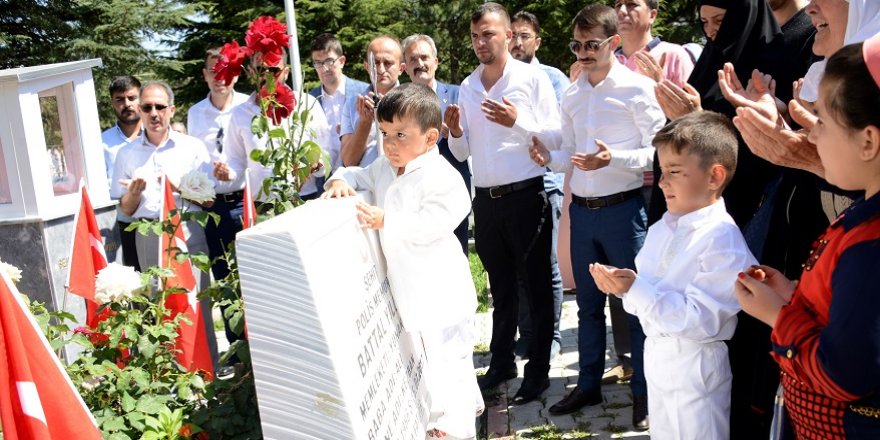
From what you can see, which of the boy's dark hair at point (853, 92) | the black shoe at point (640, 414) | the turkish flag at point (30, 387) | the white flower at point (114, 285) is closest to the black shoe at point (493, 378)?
the black shoe at point (640, 414)

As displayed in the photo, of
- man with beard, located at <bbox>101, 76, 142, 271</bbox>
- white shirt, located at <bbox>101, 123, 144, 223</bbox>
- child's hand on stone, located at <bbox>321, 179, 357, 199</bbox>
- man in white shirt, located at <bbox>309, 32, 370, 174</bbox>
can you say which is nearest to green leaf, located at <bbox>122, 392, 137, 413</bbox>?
child's hand on stone, located at <bbox>321, 179, 357, 199</bbox>

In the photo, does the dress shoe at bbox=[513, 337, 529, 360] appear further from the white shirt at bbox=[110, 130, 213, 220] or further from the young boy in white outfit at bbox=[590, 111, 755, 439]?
the young boy in white outfit at bbox=[590, 111, 755, 439]

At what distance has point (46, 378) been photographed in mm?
2424

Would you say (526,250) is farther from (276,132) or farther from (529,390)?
(276,132)

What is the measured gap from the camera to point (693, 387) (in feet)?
9.53

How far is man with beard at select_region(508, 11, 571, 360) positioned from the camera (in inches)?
208

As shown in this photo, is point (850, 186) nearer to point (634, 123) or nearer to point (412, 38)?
point (634, 123)

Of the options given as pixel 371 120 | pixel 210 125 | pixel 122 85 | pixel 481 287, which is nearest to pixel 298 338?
pixel 371 120

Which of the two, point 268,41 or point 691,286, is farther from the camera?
point 268,41

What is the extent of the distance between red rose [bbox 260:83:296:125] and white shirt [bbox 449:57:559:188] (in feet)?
5.62

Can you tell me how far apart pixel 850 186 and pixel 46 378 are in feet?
7.25

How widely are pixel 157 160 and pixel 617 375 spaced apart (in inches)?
138

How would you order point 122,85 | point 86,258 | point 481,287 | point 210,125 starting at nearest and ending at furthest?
1. point 86,258
2. point 210,125
3. point 122,85
4. point 481,287

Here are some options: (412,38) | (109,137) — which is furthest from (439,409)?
(109,137)
